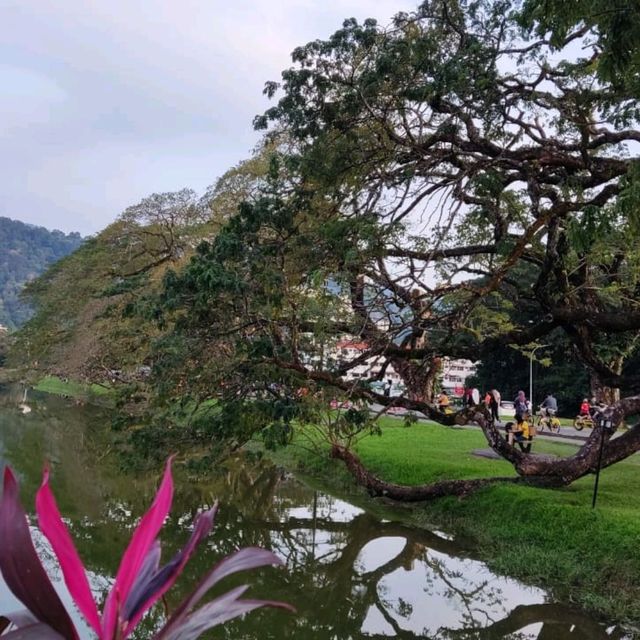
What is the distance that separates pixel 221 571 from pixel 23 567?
11.1 inches

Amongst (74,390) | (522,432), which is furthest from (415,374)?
(74,390)

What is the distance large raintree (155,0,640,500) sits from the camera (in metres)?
6.52

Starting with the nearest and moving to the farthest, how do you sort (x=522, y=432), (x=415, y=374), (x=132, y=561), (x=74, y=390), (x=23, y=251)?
(x=132, y=561), (x=415, y=374), (x=522, y=432), (x=74, y=390), (x=23, y=251)

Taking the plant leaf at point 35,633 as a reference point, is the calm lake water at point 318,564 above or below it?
below

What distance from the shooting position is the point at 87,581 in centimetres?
94

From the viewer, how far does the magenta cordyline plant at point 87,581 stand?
0.84 meters

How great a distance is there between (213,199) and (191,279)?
10866 millimetres

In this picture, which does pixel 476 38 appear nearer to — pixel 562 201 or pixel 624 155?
pixel 562 201

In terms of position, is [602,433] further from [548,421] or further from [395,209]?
[548,421]

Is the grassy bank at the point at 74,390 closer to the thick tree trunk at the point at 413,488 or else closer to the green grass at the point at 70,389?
the green grass at the point at 70,389

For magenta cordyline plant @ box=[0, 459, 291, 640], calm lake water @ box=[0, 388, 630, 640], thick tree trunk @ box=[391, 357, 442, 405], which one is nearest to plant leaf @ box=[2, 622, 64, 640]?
magenta cordyline plant @ box=[0, 459, 291, 640]

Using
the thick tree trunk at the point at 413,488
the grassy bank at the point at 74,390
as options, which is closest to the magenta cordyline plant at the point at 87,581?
the thick tree trunk at the point at 413,488

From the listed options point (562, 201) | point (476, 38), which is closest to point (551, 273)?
point (562, 201)

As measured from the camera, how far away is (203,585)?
964 millimetres
